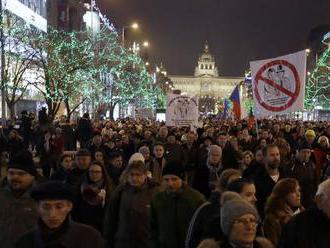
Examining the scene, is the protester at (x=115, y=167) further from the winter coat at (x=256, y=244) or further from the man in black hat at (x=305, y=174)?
the winter coat at (x=256, y=244)

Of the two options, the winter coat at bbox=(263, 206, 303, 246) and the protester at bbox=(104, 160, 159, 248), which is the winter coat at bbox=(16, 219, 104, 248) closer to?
the winter coat at bbox=(263, 206, 303, 246)

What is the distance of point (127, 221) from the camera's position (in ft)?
21.1

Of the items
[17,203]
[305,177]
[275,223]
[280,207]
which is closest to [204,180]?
[305,177]

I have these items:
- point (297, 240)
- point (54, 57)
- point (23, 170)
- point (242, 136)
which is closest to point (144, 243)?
point (23, 170)

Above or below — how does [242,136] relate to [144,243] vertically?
above

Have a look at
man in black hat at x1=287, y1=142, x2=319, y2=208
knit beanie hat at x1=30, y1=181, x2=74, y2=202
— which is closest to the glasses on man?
knit beanie hat at x1=30, y1=181, x2=74, y2=202

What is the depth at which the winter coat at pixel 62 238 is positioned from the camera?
12.2 ft

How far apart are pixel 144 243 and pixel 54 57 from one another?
28.8 m

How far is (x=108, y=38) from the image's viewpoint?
4766cm

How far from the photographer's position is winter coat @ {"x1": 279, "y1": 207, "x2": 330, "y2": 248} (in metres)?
4.26

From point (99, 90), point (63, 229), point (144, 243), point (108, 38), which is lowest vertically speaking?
point (144, 243)

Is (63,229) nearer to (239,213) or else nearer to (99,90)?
(239,213)

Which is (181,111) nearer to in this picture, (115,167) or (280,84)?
(280,84)

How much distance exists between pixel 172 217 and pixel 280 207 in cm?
112
